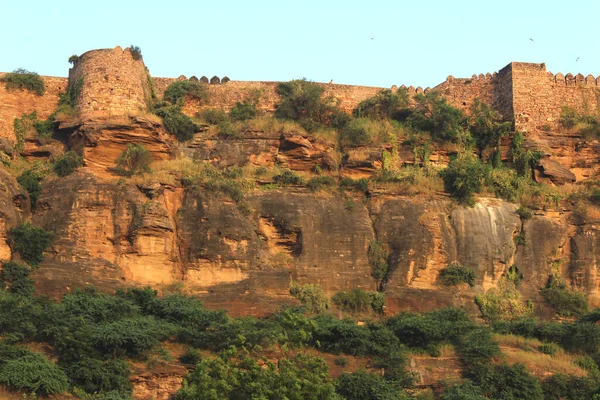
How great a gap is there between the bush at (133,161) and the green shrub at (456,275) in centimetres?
937

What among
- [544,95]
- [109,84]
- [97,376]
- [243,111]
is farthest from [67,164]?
[544,95]

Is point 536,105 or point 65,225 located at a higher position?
point 536,105

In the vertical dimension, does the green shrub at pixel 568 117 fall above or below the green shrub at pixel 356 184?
above

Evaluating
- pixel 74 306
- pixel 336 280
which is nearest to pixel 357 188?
pixel 336 280

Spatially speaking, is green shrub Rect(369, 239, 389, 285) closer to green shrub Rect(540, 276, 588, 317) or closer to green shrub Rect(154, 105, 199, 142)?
green shrub Rect(540, 276, 588, 317)

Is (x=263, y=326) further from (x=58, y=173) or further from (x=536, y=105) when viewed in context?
(x=536, y=105)

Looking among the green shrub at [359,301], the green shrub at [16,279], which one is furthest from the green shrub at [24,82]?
the green shrub at [359,301]

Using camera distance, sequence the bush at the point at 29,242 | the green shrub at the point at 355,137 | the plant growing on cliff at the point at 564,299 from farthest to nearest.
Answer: the green shrub at the point at 355,137 → the plant growing on cliff at the point at 564,299 → the bush at the point at 29,242

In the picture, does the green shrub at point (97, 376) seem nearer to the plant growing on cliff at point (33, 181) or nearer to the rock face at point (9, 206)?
the rock face at point (9, 206)

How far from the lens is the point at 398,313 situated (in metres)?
34.2

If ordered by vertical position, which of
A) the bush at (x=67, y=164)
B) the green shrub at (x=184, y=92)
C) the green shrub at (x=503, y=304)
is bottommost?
the green shrub at (x=503, y=304)

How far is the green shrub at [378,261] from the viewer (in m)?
35.4

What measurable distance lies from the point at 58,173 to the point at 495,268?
13.4 m

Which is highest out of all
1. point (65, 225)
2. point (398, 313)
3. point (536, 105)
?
point (536, 105)
